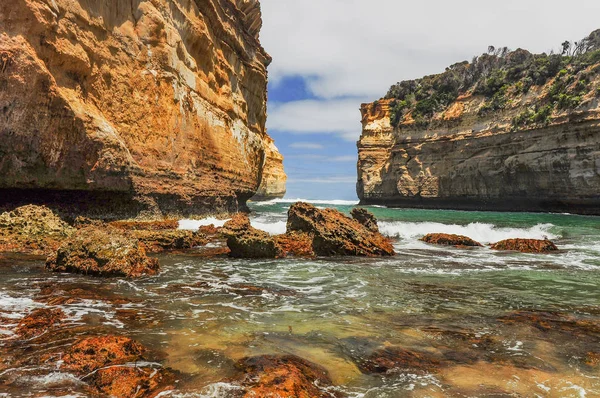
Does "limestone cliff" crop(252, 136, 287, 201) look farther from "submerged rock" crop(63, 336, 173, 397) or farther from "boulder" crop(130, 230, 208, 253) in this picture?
"submerged rock" crop(63, 336, 173, 397)

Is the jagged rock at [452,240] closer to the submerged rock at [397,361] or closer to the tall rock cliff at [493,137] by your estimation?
the submerged rock at [397,361]

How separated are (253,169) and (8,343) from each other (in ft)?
75.4

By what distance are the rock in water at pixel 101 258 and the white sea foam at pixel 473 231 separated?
13.2 metres

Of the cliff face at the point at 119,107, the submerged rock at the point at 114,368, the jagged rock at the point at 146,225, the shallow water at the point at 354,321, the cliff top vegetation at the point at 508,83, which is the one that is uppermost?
the cliff top vegetation at the point at 508,83

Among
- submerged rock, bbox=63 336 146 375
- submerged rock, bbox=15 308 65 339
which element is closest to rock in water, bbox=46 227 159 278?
submerged rock, bbox=15 308 65 339

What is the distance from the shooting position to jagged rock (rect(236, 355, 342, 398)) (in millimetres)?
2918

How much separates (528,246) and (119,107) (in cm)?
1576

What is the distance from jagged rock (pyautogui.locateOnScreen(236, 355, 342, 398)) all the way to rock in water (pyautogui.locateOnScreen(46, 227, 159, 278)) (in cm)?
461

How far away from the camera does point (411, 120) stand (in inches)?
2208

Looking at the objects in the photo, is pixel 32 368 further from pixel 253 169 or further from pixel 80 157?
pixel 253 169

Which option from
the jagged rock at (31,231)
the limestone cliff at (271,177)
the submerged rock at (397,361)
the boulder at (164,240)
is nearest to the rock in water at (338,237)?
the boulder at (164,240)

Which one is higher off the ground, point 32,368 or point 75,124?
point 75,124

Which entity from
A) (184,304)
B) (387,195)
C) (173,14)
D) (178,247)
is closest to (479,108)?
(387,195)

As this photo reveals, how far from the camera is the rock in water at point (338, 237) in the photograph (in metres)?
11.6
